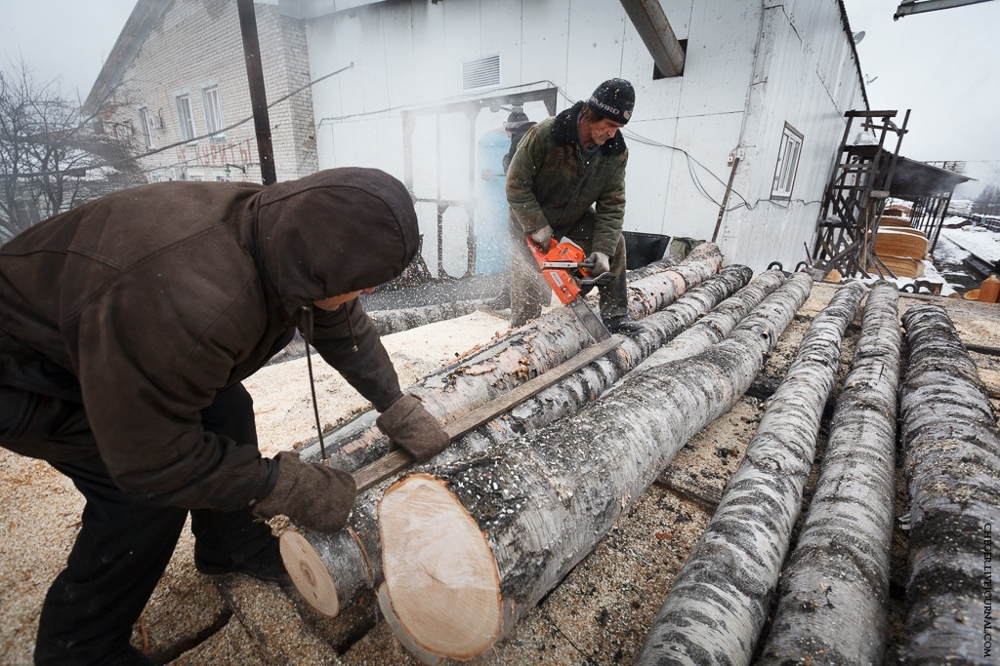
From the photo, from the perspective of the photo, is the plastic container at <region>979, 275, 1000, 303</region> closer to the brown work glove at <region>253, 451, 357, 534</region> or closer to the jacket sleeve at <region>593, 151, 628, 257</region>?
the jacket sleeve at <region>593, 151, 628, 257</region>

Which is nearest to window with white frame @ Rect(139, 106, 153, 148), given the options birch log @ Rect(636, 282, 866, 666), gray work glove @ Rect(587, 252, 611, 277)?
gray work glove @ Rect(587, 252, 611, 277)

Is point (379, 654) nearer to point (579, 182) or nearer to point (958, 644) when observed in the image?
point (958, 644)

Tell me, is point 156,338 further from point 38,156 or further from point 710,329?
point 38,156

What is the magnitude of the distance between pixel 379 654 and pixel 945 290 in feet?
55.1

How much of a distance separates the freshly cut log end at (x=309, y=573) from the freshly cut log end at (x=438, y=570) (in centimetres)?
25

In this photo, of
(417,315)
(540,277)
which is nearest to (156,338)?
(540,277)

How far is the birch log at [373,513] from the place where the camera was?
1.35 meters

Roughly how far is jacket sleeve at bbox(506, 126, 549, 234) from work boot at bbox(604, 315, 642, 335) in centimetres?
94

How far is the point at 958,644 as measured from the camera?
1.05m

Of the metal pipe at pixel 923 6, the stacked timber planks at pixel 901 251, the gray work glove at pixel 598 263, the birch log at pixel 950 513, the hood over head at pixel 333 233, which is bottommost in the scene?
the stacked timber planks at pixel 901 251

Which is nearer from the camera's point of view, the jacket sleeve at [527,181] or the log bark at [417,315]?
the jacket sleeve at [527,181]

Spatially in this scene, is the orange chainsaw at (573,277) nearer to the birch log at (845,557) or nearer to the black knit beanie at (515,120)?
the birch log at (845,557)

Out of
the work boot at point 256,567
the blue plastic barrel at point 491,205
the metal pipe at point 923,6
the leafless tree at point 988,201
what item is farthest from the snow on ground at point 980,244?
the leafless tree at point 988,201

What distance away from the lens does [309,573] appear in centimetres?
140
